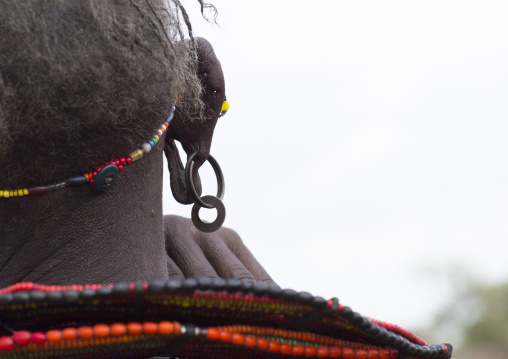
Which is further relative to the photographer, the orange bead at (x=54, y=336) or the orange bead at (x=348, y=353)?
the orange bead at (x=348, y=353)

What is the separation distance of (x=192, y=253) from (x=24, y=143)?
3.11 ft

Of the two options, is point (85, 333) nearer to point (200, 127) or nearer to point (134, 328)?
point (134, 328)

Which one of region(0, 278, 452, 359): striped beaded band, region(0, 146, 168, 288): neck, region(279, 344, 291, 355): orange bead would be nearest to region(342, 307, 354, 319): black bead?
region(0, 278, 452, 359): striped beaded band

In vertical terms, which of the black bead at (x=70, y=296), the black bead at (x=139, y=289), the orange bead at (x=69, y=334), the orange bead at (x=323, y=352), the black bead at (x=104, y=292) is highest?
the black bead at (x=139, y=289)

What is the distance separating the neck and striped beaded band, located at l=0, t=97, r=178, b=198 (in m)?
0.02

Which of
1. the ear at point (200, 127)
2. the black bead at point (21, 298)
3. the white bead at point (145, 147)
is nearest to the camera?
the black bead at point (21, 298)

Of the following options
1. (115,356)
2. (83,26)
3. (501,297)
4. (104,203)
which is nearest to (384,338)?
(115,356)

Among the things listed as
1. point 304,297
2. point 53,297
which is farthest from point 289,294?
point 53,297

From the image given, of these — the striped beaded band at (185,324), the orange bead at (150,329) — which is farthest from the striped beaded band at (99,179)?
the orange bead at (150,329)

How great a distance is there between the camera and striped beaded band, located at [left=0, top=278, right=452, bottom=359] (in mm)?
1112

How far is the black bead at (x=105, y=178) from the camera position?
1.54m

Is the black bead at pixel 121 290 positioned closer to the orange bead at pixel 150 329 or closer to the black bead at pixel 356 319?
the orange bead at pixel 150 329

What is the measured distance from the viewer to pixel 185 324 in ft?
3.97

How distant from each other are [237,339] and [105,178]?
1.74 ft
